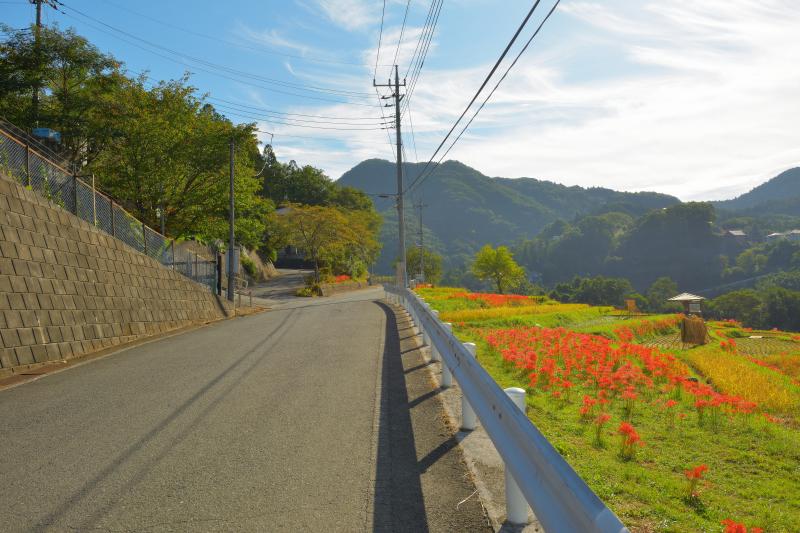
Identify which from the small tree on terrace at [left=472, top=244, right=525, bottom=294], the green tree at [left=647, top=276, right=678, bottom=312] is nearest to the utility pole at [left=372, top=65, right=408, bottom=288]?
the small tree on terrace at [left=472, top=244, right=525, bottom=294]

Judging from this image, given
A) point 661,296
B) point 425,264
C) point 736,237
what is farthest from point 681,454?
point 736,237

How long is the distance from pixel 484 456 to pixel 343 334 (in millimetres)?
10325

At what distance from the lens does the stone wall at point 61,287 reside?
11016 millimetres

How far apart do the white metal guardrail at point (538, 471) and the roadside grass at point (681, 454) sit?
1.05m

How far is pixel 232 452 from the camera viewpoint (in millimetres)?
5676

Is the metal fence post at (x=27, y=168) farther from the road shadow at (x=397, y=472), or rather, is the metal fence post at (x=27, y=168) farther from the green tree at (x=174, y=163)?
the green tree at (x=174, y=163)

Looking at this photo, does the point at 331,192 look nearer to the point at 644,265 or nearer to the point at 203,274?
the point at 203,274

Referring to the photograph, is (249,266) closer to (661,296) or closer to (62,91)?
(62,91)

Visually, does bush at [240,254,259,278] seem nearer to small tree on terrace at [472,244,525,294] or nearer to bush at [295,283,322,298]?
Answer: bush at [295,283,322,298]

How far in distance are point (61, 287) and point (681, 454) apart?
11.8 metres

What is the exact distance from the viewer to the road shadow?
416 centimetres

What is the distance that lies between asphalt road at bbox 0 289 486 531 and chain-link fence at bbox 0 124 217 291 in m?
5.95

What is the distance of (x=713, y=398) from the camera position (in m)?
7.71

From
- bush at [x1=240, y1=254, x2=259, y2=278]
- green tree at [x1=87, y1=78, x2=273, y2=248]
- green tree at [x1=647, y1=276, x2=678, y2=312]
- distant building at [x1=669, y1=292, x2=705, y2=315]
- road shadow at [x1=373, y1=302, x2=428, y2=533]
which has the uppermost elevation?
green tree at [x1=87, y1=78, x2=273, y2=248]
